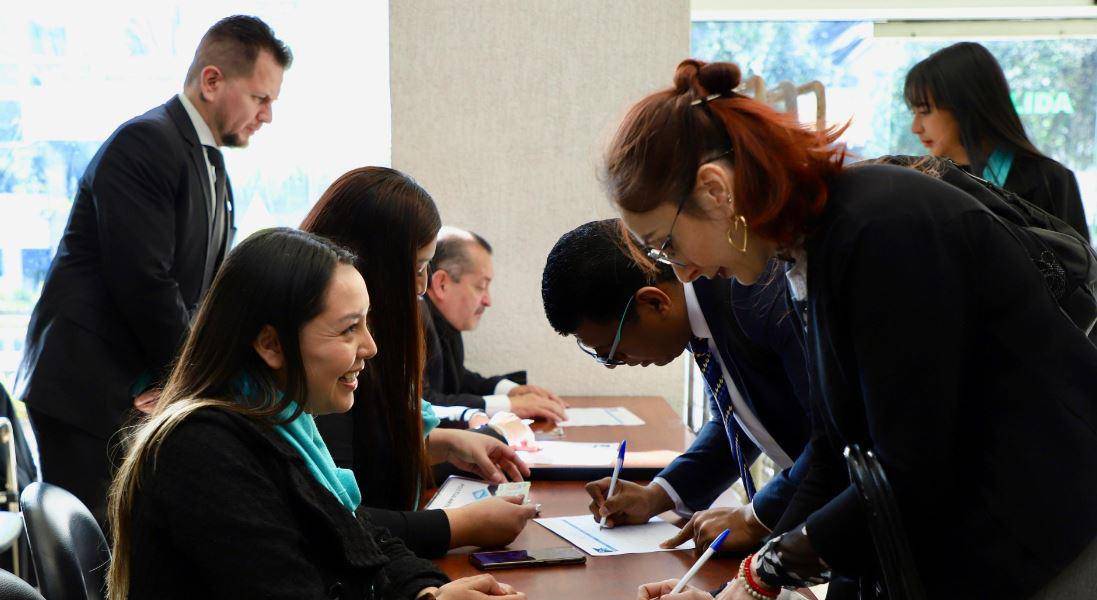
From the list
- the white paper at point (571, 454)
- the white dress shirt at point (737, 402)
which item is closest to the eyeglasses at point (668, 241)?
the white dress shirt at point (737, 402)

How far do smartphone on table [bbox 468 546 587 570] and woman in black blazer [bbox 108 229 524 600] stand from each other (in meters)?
0.12

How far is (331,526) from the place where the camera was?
1.17 meters

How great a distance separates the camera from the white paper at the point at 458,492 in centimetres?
183

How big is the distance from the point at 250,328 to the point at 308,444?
17cm

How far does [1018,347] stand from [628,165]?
0.46 meters

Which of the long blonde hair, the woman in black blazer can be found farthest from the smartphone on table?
the long blonde hair

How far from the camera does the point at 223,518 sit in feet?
3.47

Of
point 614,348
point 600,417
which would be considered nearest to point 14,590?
point 614,348

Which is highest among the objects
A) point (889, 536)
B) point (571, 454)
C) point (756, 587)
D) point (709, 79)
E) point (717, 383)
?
point (709, 79)

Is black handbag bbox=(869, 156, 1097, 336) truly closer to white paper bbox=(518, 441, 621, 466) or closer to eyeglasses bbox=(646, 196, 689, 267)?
eyeglasses bbox=(646, 196, 689, 267)

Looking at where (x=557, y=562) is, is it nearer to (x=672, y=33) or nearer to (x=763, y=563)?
(x=763, y=563)

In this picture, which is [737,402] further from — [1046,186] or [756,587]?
[1046,186]

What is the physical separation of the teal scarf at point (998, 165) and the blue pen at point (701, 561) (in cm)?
138

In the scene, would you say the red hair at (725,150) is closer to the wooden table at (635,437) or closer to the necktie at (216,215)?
the wooden table at (635,437)
